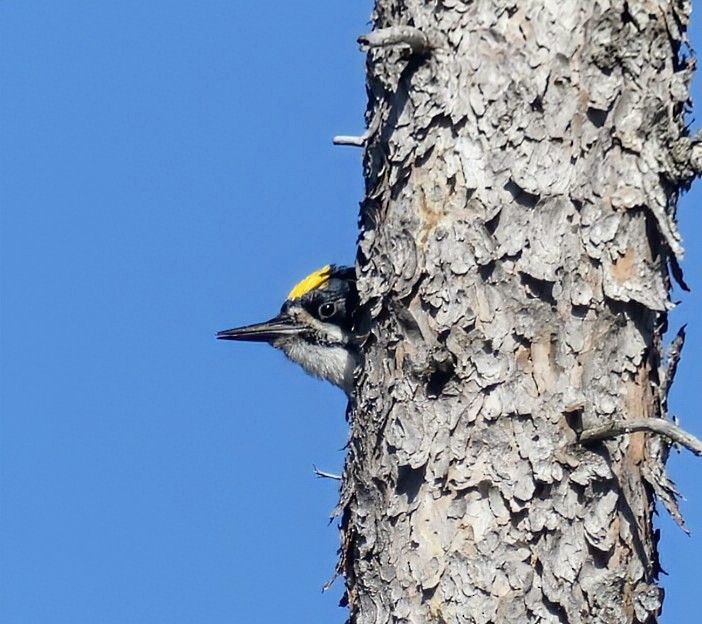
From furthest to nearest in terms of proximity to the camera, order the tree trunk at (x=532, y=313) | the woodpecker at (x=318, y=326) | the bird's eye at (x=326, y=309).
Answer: the bird's eye at (x=326, y=309)
the woodpecker at (x=318, y=326)
the tree trunk at (x=532, y=313)

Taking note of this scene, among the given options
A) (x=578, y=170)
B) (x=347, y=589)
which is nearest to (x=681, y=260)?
(x=578, y=170)

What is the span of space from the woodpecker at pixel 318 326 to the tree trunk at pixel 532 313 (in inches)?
97.4

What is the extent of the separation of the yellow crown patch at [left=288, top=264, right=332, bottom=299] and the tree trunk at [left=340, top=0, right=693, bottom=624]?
114 inches

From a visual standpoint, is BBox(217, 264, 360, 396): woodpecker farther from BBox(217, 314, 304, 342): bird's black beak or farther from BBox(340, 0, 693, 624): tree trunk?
BBox(340, 0, 693, 624): tree trunk

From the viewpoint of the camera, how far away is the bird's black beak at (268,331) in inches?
304

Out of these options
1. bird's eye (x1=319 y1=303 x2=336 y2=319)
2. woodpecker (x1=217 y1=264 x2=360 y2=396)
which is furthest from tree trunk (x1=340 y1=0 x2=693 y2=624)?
bird's eye (x1=319 y1=303 x2=336 y2=319)

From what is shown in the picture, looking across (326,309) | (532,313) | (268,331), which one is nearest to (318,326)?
(326,309)

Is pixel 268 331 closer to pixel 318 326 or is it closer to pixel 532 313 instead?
pixel 318 326

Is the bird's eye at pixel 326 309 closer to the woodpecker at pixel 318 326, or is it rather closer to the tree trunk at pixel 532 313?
the woodpecker at pixel 318 326

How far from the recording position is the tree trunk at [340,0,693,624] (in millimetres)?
4531

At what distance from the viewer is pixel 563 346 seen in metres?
4.60

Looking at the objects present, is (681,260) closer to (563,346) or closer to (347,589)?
(563,346)

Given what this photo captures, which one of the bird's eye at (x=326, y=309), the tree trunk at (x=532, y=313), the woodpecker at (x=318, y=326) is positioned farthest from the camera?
the bird's eye at (x=326, y=309)

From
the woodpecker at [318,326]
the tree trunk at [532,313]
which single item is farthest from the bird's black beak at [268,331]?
the tree trunk at [532,313]
